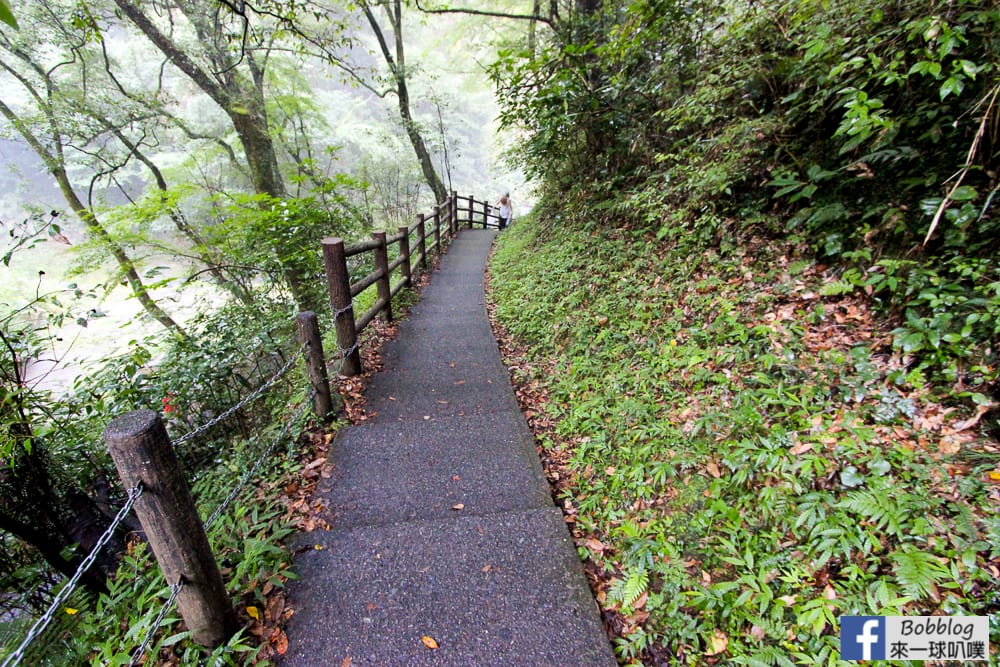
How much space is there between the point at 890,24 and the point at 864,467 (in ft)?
9.67

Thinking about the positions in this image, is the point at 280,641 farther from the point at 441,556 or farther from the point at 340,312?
the point at 340,312

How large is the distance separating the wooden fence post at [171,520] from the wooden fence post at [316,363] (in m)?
1.44

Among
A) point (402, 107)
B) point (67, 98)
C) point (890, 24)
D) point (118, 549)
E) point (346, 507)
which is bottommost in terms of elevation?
point (118, 549)

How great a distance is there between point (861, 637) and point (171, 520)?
2.50 m

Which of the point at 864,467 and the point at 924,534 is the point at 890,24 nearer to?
the point at 864,467

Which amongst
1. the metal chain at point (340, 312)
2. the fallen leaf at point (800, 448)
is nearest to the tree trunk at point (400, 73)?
the metal chain at point (340, 312)

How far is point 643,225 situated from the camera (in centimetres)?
468

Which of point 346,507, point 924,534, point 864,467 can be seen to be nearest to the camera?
point 924,534

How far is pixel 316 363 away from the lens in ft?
9.37

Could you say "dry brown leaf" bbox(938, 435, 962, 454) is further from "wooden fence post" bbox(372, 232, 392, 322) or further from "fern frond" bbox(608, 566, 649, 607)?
"wooden fence post" bbox(372, 232, 392, 322)

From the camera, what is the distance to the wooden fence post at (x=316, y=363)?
110 inches

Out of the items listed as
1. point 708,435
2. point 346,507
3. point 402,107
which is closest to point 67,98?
point 402,107

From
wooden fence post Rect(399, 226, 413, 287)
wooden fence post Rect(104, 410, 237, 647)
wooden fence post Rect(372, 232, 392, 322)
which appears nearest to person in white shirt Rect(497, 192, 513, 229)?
wooden fence post Rect(399, 226, 413, 287)

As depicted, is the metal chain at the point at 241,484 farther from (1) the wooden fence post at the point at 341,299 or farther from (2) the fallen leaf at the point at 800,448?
(2) the fallen leaf at the point at 800,448
